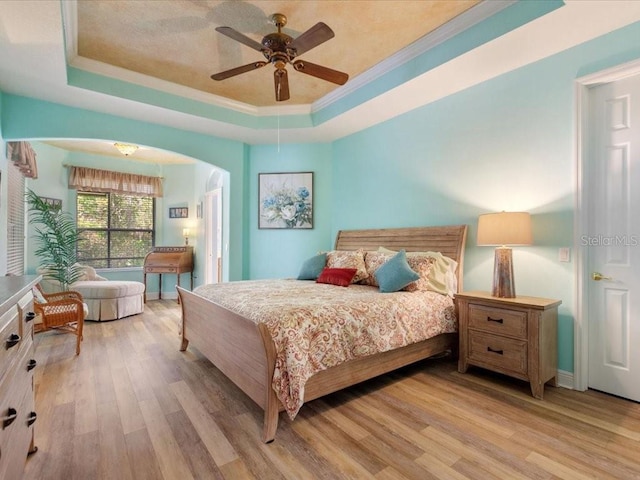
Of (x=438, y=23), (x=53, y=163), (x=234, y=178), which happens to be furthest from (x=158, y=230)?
(x=438, y=23)

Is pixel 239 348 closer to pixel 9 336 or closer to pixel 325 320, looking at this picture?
pixel 325 320

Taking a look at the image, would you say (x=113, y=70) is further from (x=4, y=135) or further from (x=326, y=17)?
(x=326, y=17)

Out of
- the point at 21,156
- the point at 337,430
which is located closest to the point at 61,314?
the point at 21,156

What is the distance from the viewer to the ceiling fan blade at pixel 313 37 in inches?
84.4

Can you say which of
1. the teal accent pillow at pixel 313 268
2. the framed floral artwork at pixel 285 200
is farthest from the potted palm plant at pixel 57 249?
the teal accent pillow at pixel 313 268

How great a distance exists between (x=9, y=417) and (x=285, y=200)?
163 inches

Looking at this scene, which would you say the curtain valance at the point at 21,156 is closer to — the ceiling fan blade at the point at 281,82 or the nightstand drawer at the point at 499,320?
the ceiling fan blade at the point at 281,82

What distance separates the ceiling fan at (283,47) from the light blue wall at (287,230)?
7.09ft

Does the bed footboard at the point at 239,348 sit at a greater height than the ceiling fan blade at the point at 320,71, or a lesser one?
lesser

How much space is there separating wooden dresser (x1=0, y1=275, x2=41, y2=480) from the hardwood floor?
0.43 m

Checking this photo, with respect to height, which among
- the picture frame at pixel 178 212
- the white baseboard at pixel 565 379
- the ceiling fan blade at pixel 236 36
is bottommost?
the white baseboard at pixel 565 379

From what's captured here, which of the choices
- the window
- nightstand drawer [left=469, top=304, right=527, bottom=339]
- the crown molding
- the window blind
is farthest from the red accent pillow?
the window

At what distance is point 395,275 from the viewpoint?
3.00 meters

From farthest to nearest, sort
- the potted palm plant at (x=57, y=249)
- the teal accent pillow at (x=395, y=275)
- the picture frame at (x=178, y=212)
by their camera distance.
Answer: the picture frame at (x=178, y=212), the potted palm plant at (x=57, y=249), the teal accent pillow at (x=395, y=275)
